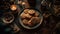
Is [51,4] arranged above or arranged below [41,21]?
above

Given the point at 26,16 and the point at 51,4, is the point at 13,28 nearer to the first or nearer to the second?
the point at 26,16

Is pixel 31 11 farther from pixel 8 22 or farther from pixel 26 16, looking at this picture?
pixel 8 22

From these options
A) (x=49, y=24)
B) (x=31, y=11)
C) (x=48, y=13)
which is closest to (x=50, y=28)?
(x=49, y=24)

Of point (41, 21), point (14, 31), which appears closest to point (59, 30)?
point (41, 21)

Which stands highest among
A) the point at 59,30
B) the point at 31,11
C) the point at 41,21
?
the point at 31,11

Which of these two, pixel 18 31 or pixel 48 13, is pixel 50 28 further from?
pixel 18 31

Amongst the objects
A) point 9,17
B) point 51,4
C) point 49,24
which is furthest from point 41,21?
point 9,17

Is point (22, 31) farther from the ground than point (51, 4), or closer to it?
closer to it
